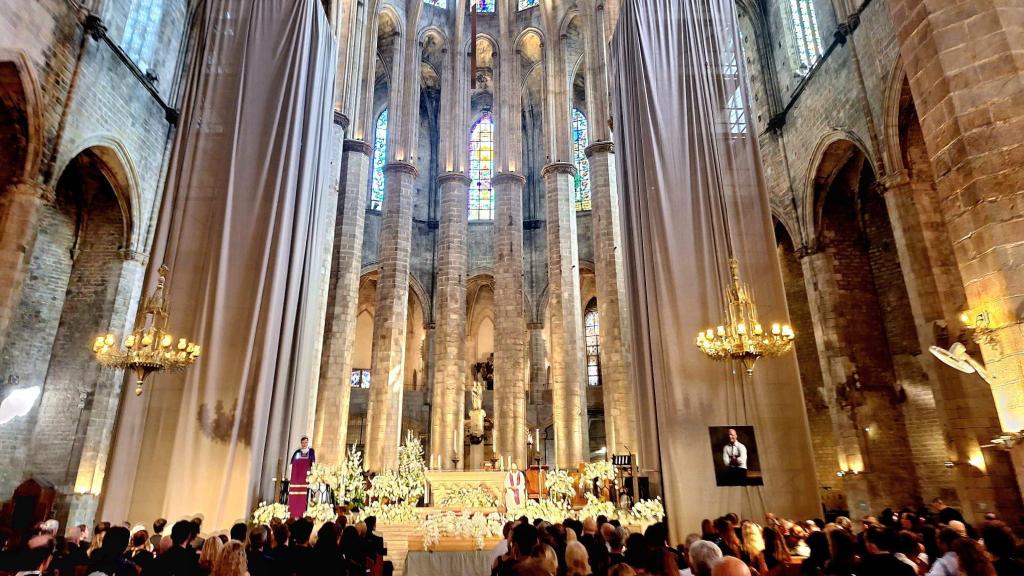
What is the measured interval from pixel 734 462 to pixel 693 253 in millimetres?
3644

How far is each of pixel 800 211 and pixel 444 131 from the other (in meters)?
11.8

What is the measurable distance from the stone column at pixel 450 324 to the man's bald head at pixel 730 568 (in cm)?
1508

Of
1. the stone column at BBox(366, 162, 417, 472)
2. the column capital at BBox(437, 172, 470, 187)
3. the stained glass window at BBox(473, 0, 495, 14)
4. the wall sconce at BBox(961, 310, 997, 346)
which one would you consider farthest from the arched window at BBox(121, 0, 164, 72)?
the wall sconce at BBox(961, 310, 997, 346)

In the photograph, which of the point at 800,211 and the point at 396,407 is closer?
the point at 800,211

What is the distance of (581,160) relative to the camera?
25.2m

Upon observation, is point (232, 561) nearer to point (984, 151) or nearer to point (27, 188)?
point (984, 151)

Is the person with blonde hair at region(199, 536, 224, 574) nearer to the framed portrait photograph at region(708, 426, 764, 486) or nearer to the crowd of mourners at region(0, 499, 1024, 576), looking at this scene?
the crowd of mourners at region(0, 499, 1024, 576)

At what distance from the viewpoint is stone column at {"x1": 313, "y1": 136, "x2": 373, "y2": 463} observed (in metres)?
15.1

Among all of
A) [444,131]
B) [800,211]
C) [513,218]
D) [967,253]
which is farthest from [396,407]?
[967,253]

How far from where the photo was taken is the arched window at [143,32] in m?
13.1

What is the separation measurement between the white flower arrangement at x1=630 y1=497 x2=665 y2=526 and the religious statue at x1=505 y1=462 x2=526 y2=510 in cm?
174

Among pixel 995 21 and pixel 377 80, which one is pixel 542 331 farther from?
pixel 995 21

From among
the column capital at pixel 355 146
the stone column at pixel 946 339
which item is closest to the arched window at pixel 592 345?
the column capital at pixel 355 146

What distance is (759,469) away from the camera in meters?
9.02
